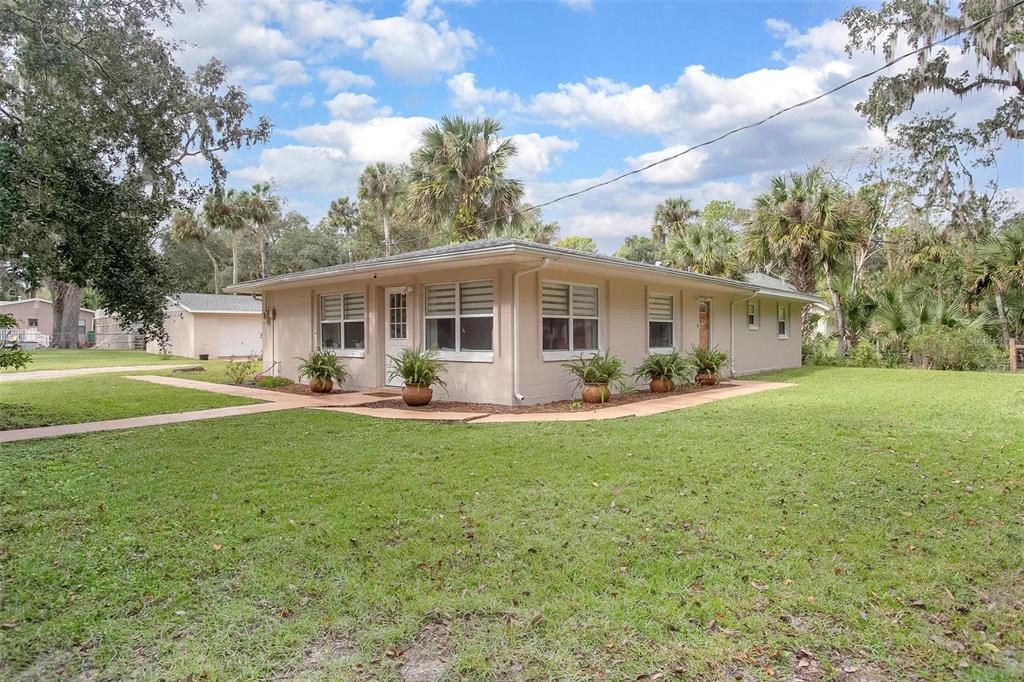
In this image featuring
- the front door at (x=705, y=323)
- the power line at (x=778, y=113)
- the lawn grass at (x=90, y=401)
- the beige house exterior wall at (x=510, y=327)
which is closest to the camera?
the lawn grass at (x=90, y=401)

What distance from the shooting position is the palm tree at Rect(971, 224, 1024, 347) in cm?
1666

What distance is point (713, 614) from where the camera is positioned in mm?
2924

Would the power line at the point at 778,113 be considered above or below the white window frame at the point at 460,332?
above

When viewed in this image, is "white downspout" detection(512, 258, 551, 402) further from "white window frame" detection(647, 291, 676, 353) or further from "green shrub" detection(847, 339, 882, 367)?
"green shrub" detection(847, 339, 882, 367)

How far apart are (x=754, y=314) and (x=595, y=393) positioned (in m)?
9.27

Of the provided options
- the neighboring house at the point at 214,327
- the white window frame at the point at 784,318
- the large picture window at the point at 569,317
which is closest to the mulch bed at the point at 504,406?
the large picture window at the point at 569,317

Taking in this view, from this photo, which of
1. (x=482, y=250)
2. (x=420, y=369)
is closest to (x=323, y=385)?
(x=420, y=369)

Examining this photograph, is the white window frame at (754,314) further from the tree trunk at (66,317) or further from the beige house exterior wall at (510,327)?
the tree trunk at (66,317)

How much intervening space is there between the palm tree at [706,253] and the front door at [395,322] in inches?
565

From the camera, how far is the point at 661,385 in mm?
12039

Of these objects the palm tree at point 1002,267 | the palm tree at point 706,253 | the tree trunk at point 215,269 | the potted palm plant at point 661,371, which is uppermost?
the tree trunk at point 215,269

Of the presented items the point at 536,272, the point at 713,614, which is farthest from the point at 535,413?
the point at 713,614

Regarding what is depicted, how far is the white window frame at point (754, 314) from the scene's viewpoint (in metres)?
17.0

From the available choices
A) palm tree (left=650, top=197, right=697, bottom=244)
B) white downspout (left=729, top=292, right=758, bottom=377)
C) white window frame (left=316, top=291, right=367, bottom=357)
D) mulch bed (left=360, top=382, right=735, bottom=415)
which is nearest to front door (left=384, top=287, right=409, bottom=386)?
white window frame (left=316, top=291, right=367, bottom=357)
